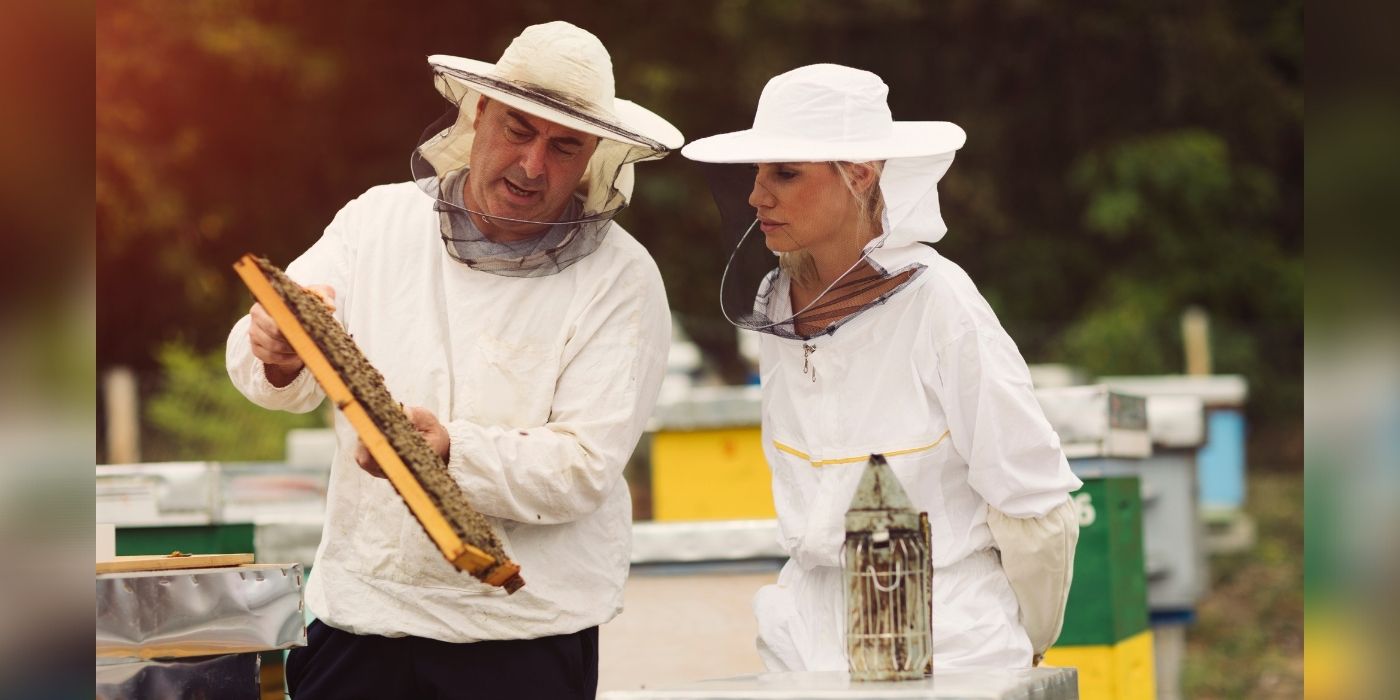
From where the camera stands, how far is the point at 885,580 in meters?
2.24

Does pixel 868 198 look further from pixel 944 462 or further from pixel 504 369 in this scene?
pixel 504 369

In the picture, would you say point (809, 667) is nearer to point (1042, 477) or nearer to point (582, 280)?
→ point (1042, 477)

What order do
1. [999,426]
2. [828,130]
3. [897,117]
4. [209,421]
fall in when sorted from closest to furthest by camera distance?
[999,426] → [828,130] → [209,421] → [897,117]

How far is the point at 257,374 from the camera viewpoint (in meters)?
2.68

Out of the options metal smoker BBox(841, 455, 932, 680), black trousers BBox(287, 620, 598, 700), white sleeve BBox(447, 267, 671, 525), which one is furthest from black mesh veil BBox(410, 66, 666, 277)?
metal smoker BBox(841, 455, 932, 680)

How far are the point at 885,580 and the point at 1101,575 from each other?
2.10 metres

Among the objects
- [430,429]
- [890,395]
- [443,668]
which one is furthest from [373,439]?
[890,395]

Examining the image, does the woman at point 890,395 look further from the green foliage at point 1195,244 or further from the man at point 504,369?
the green foliage at point 1195,244

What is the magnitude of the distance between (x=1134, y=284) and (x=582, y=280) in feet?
52.8

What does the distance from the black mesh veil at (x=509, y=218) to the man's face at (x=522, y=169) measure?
0.08 ft

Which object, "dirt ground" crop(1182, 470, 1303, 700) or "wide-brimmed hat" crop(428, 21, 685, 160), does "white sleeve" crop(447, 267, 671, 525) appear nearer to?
"wide-brimmed hat" crop(428, 21, 685, 160)

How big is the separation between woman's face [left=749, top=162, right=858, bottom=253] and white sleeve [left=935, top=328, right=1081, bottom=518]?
0.95 ft

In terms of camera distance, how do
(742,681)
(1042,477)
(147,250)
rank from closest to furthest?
1. (742,681)
2. (1042,477)
3. (147,250)

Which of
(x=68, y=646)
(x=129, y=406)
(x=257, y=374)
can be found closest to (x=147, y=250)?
(x=129, y=406)
